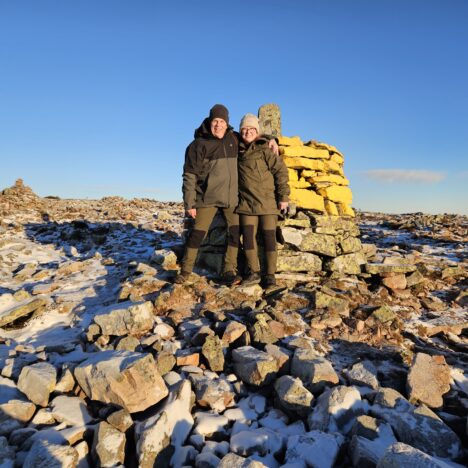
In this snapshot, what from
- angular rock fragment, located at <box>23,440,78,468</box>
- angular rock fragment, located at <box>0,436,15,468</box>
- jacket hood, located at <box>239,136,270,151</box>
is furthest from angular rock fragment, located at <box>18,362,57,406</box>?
jacket hood, located at <box>239,136,270,151</box>

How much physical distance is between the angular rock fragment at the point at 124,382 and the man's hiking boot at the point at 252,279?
9.71 feet

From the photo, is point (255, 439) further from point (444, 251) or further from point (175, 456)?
point (444, 251)

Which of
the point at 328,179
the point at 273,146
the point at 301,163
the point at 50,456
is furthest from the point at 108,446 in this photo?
the point at 328,179

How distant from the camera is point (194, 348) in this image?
14.4 feet

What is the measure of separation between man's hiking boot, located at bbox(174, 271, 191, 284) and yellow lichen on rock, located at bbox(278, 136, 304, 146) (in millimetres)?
3464

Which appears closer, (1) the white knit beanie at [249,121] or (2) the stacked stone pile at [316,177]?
(1) the white knit beanie at [249,121]

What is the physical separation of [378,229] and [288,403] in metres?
13.3

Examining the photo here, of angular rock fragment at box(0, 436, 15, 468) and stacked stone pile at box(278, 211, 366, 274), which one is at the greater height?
stacked stone pile at box(278, 211, 366, 274)

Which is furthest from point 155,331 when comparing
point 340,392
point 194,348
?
point 340,392

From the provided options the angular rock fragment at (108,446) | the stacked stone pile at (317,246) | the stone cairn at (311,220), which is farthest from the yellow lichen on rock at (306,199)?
the angular rock fragment at (108,446)

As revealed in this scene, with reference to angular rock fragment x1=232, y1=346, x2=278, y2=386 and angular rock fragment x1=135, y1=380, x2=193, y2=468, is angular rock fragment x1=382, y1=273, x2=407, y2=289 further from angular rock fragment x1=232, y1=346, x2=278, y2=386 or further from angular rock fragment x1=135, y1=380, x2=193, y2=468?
angular rock fragment x1=135, y1=380, x2=193, y2=468

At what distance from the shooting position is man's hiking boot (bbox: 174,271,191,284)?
6379mm

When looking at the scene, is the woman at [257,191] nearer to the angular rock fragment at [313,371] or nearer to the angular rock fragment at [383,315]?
the angular rock fragment at [383,315]

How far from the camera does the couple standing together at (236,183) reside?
6.57 m
